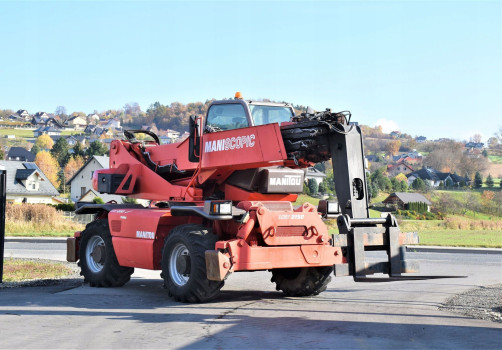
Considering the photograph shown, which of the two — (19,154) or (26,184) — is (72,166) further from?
(19,154)

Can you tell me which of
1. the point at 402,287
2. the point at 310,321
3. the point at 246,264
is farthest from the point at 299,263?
the point at 402,287

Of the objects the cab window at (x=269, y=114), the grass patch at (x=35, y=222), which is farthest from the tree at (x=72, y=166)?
the cab window at (x=269, y=114)

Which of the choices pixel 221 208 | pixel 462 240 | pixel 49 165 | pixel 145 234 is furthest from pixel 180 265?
pixel 49 165

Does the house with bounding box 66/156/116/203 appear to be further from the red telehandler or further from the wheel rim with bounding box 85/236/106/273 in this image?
the red telehandler

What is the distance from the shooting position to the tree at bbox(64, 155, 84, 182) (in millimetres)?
A: 121062

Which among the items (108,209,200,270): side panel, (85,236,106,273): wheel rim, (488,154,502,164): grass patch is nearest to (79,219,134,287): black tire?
(85,236,106,273): wheel rim

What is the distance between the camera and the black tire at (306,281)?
12609 millimetres

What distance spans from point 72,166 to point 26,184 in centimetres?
3244

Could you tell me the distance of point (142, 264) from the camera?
42.5 ft

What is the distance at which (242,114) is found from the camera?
12.4 meters

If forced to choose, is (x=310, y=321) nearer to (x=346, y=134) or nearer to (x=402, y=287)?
(x=346, y=134)

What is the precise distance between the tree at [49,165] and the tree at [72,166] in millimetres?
2546

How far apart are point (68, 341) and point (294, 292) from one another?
517 centimetres

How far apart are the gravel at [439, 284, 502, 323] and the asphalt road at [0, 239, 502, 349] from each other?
288mm
